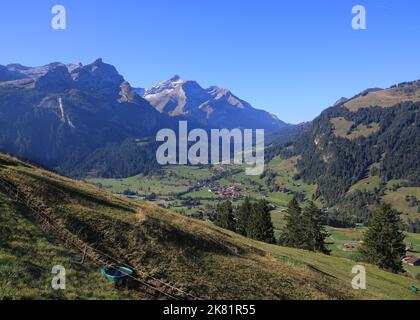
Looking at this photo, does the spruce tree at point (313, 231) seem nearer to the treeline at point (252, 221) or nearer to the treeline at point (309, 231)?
the treeline at point (309, 231)

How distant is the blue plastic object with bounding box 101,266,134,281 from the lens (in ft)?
83.6

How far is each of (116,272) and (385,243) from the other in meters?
78.7

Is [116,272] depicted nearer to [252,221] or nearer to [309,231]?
[252,221]

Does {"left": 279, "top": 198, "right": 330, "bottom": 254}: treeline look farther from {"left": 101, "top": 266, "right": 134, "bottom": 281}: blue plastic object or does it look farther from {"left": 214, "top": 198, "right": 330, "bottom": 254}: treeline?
{"left": 101, "top": 266, "right": 134, "bottom": 281}: blue plastic object

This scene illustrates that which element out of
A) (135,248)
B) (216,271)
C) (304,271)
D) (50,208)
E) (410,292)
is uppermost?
(50,208)

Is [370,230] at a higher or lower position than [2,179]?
lower

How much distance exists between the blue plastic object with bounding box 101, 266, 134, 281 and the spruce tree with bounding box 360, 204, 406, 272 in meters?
76.4

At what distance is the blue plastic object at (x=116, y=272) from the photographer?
25469 millimetres

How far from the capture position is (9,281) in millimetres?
21781

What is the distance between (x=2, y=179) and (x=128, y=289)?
19049mm

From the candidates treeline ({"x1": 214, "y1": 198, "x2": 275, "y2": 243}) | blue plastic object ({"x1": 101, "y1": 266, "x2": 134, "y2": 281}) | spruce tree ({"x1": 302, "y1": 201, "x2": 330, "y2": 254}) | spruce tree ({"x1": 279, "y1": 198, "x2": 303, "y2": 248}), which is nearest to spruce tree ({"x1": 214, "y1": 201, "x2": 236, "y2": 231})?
treeline ({"x1": 214, "y1": 198, "x2": 275, "y2": 243})

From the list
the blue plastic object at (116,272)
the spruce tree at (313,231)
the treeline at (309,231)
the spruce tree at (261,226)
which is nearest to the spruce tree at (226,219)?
the spruce tree at (261,226)

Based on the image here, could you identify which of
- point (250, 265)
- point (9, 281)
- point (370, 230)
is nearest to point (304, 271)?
point (250, 265)
